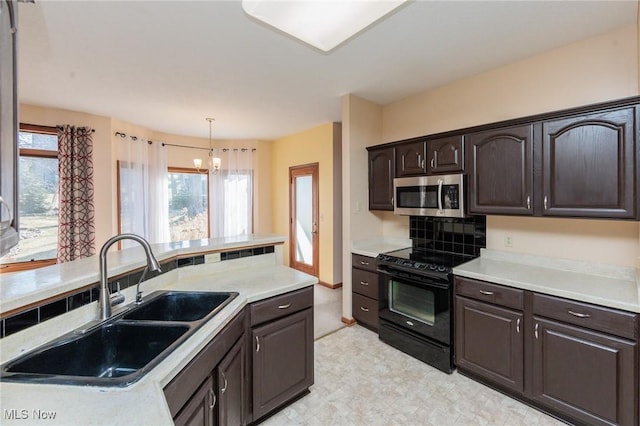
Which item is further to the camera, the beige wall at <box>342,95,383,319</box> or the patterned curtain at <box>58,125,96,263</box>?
the patterned curtain at <box>58,125,96,263</box>

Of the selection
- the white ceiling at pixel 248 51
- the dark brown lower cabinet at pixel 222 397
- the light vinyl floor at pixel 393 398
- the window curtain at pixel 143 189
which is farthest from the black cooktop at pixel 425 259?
the window curtain at pixel 143 189

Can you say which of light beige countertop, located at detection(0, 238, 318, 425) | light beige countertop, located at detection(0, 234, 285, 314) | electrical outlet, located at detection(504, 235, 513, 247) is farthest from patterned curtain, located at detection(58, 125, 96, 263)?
electrical outlet, located at detection(504, 235, 513, 247)

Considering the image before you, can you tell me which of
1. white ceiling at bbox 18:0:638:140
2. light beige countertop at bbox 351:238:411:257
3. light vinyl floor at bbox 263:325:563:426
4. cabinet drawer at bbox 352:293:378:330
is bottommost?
light vinyl floor at bbox 263:325:563:426

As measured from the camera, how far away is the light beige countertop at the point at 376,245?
122 inches

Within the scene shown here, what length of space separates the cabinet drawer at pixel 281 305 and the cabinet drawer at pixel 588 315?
5.17 ft

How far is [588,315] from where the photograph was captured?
1.70 m

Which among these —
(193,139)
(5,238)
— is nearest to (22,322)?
(5,238)

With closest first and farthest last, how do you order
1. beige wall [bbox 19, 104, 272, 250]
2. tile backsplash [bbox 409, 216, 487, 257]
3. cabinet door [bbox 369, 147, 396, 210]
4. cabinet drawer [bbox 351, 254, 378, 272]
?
tile backsplash [bbox 409, 216, 487, 257] < cabinet drawer [bbox 351, 254, 378, 272] < cabinet door [bbox 369, 147, 396, 210] < beige wall [bbox 19, 104, 272, 250]

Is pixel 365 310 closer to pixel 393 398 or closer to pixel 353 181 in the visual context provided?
pixel 393 398

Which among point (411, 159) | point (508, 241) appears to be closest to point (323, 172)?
point (411, 159)

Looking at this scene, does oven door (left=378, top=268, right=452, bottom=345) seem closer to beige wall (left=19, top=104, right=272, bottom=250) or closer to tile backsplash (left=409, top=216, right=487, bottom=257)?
tile backsplash (left=409, top=216, right=487, bottom=257)

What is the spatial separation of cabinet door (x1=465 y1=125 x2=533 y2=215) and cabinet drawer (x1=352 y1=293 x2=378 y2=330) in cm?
142

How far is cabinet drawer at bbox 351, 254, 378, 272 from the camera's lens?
2992 mm

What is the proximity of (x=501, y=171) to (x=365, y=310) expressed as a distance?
193 centimetres
